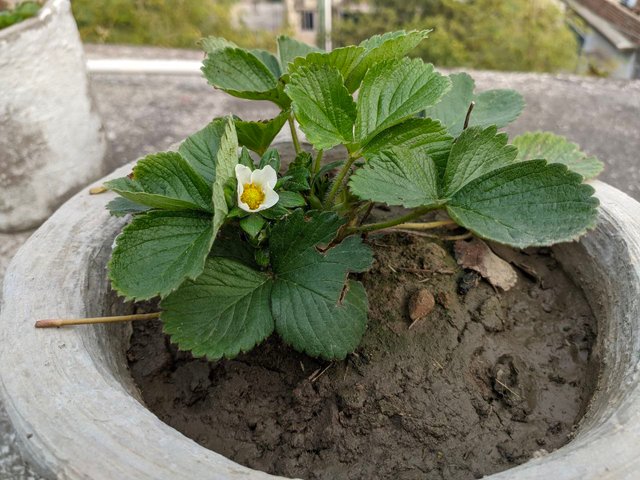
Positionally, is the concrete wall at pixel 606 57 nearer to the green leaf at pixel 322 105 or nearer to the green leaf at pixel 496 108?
the green leaf at pixel 496 108

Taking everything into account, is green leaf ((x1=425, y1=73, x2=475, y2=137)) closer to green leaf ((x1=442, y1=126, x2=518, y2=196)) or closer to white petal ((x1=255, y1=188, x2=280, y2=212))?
green leaf ((x1=442, y1=126, x2=518, y2=196))

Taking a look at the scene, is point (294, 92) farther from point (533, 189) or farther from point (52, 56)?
point (52, 56)

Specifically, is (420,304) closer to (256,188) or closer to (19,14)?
(256,188)

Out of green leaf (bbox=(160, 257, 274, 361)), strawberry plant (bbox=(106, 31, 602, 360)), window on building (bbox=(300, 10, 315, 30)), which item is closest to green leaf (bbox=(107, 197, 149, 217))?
strawberry plant (bbox=(106, 31, 602, 360))

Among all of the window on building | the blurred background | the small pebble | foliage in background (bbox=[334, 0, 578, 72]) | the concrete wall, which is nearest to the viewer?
the small pebble

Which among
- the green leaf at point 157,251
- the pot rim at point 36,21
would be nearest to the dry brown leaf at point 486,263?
the green leaf at point 157,251

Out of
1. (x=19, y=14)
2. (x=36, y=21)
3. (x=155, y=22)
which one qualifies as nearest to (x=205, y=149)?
(x=36, y=21)

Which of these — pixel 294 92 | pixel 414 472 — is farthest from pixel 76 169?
pixel 414 472
